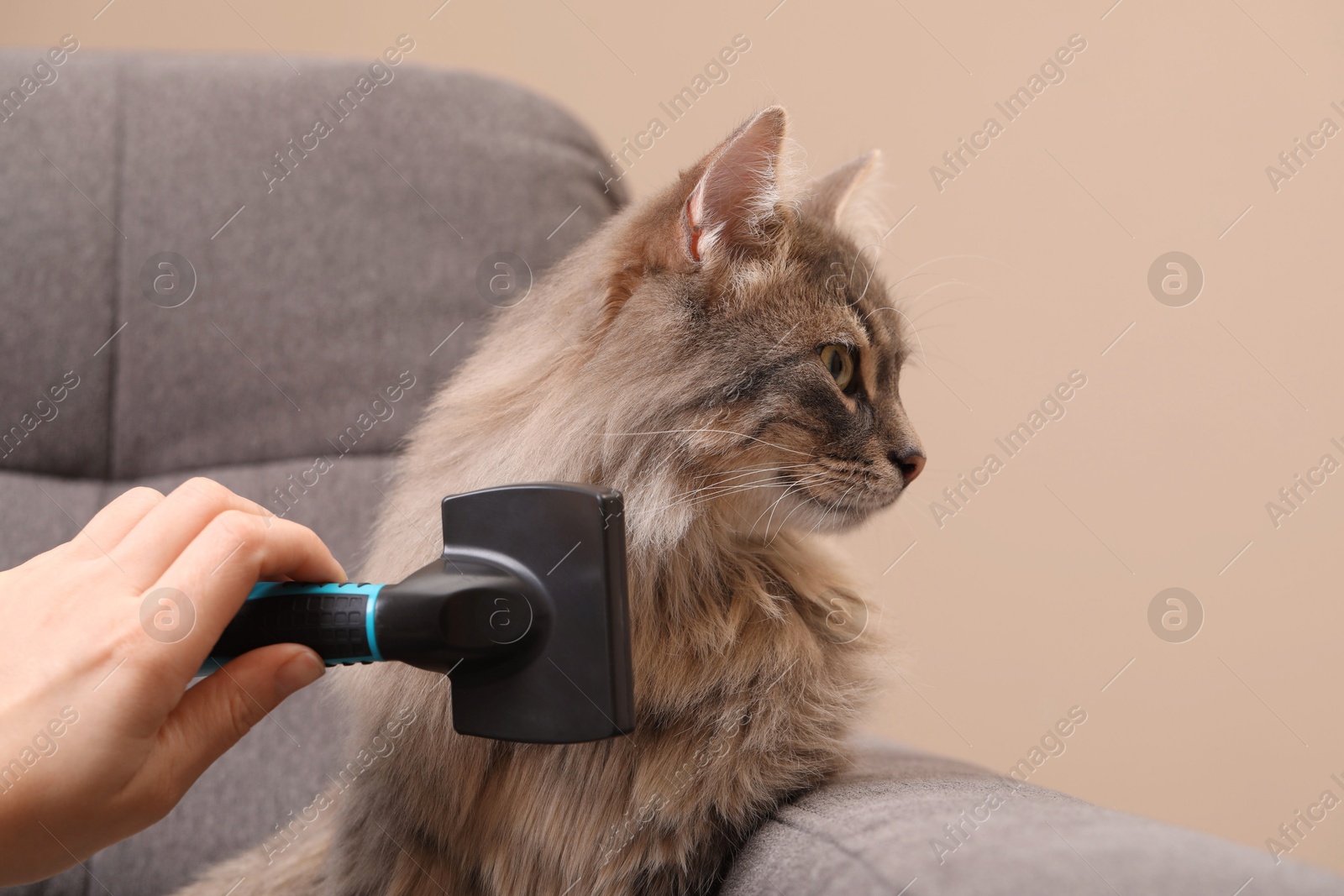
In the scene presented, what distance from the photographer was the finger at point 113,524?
2.57 feet

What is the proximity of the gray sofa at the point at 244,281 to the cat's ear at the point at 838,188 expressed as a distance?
626mm

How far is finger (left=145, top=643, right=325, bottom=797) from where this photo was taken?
725mm

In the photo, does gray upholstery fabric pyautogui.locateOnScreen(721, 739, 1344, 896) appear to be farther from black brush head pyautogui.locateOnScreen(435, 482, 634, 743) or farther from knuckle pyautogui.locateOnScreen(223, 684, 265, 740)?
knuckle pyautogui.locateOnScreen(223, 684, 265, 740)

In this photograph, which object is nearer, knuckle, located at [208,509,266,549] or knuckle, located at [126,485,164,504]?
knuckle, located at [208,509,266,549]

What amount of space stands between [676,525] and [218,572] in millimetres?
418

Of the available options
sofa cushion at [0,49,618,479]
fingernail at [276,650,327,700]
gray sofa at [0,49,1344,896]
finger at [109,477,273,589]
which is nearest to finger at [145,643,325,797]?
fingernail at [276,650,327,700]

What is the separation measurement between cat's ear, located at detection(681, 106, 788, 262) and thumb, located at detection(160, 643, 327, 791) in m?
0.55

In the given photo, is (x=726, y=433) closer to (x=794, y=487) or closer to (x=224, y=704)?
(x=794, y=487)

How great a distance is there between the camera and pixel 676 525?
893 mm

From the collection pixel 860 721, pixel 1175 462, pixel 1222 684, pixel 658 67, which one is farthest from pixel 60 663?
pixel 1222 684

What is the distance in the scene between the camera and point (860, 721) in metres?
0.97

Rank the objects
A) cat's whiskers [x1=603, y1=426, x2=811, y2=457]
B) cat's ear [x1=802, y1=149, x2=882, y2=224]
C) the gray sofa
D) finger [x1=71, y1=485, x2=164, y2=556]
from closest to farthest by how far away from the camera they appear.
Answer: finger [x1=71, y1=485, x2=164, y2=556]
cat's whiskers [x1=603, y1=426, x2=811, y2=457]
cat's ear [x1=802, y1=149, x2=882, y2=224]
the gray sofa

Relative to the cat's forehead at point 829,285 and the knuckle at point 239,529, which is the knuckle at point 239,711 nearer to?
the knuckle at point 239,529

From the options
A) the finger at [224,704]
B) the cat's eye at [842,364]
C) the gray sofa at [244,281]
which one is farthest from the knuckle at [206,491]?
the gray sofa at [244,281]
